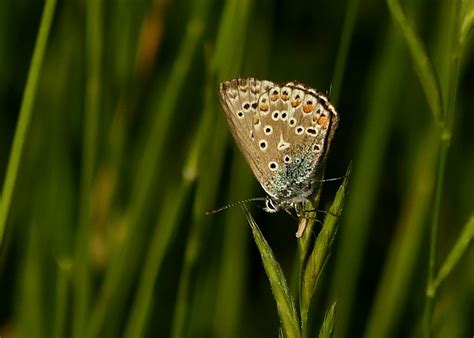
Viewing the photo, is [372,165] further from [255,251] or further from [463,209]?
[255,251]

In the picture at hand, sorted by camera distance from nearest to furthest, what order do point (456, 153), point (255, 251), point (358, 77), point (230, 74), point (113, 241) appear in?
1. point (230, 74)
2. point (113, 241)
3. point (456, 153)
4. point (255, 251)
5. point (358, 77)

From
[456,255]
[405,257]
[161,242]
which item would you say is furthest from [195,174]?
[405,257]

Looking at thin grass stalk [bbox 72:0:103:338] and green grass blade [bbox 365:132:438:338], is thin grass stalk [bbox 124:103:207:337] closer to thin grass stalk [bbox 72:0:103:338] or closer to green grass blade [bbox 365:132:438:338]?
Result: thin grass stalk [bbox 72:0:103:338]

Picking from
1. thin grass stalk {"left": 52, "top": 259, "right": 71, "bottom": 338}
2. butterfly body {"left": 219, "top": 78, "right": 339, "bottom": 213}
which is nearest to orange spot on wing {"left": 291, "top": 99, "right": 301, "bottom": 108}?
butterfly body {"left": 219, "top": 78, "right": 339, "bottom": 213}

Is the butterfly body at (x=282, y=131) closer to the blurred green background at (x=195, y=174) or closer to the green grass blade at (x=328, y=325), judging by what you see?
the blurred green background at (x=195, y=174)

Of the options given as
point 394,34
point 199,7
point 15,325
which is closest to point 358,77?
point 394,34

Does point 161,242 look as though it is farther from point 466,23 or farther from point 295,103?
point 466,23
